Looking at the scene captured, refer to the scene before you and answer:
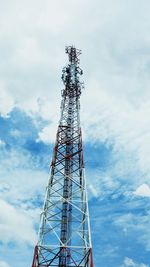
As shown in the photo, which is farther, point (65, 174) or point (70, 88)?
point (70, 88)

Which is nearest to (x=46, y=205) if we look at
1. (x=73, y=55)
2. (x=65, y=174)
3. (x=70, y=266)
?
(x=65, y=174)

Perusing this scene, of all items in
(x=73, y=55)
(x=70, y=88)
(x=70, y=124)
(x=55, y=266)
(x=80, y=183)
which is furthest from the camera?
(x=73, y=55)

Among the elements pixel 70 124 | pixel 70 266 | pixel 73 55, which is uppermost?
pixel 73 55

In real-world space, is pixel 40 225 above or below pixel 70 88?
below

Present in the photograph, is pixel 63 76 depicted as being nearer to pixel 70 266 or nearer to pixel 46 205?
pixel 46 205

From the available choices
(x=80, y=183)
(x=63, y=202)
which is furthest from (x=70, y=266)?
(x=80, y=183)

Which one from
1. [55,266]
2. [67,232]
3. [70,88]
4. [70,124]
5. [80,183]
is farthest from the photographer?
[70,88]

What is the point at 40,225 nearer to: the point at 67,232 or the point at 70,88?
the point at 67,232

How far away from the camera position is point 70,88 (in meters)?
38.1

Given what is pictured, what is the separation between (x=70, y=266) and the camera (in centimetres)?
2573

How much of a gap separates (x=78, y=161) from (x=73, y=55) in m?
Answer: 15.4

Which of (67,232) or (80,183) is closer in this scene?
(67,232)

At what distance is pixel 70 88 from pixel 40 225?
57.6ft

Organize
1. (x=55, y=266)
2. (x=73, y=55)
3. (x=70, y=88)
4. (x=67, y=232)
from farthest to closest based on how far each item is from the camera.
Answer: (x=73, y=55)
(x=70, y=88)
(x=67, y=232)
(x=55, y=266)
